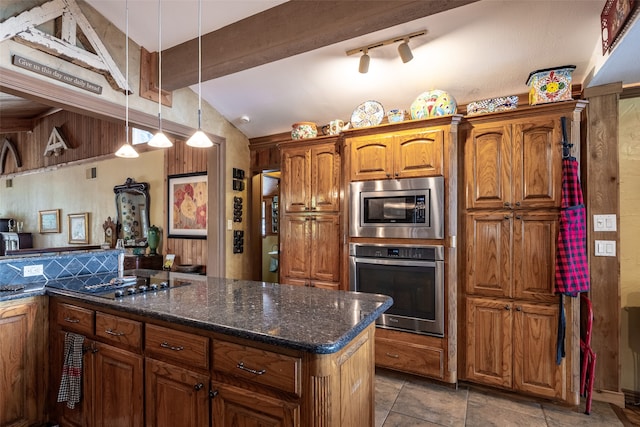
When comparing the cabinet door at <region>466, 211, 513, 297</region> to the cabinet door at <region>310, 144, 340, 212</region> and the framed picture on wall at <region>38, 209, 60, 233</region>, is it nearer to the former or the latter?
the cabinet door at <region>310, 144, 340, 212</region>

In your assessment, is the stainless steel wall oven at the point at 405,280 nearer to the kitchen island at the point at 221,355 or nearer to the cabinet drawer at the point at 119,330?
the kitchen island at the point at 221,355

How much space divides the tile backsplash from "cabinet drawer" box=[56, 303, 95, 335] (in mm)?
440

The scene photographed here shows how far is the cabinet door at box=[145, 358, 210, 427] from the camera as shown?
1.34m

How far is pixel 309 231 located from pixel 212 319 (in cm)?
183

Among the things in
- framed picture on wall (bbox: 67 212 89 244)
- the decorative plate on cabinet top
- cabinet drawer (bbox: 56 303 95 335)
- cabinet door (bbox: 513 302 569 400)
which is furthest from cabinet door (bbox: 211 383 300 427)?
framed picture on wall (bbox: 67 212 89 244)

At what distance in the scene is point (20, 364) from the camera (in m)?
1.93

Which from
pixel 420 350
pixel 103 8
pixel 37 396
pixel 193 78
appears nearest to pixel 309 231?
pixel 420 350

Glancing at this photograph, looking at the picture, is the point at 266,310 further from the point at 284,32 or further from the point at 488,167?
the point at 488,167

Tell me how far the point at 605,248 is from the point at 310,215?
2329mm

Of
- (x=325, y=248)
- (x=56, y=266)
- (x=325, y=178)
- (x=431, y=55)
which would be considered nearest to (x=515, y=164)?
(x=431, y=55)

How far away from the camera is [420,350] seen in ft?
8.27

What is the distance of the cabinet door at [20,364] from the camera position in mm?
1855

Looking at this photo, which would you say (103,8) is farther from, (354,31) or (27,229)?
(27,229)

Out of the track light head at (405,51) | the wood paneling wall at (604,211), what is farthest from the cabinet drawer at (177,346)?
the wood paneling wall at (604,211)
